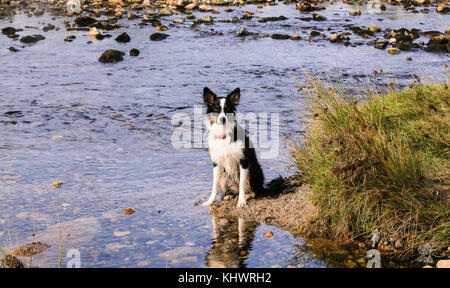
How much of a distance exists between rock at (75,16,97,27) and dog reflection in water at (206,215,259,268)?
17.6 meters

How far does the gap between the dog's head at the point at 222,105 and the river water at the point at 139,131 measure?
1.11 metres

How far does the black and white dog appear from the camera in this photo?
21.9 ft

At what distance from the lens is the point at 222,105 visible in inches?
261

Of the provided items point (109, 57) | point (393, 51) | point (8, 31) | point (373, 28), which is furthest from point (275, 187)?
point (8, 31)

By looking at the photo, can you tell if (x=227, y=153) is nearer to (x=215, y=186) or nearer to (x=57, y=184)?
(x=215, y=186)

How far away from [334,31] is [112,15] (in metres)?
9.73

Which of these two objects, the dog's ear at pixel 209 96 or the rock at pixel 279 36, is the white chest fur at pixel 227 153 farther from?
the rock at pixel 279 36

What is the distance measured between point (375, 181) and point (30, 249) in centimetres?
349

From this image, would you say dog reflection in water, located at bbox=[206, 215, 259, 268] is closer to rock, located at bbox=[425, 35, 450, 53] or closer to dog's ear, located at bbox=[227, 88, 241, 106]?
dog's ear, located at bbox=[227, 88, 241, 106]

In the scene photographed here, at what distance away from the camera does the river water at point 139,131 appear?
236 inches

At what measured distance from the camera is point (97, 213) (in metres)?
6.81

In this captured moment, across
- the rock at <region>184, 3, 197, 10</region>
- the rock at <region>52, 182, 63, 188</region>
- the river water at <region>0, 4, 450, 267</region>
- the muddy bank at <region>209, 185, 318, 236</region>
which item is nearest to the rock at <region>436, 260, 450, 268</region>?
the river water at <region>0, 4, 450, 267</region>

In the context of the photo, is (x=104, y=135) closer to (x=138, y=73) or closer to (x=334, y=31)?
(x=138, y=73)
